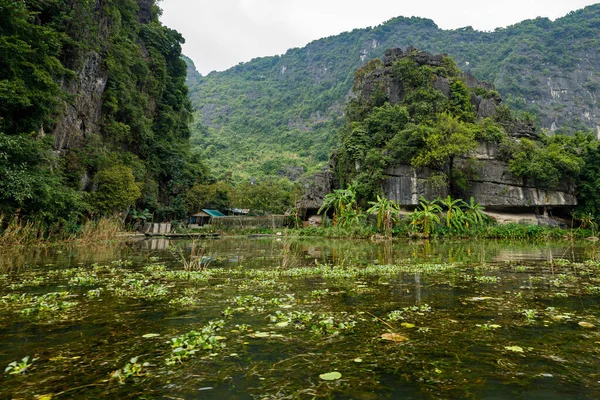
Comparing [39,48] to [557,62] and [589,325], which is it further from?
[557,62]

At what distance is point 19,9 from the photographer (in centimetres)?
1379

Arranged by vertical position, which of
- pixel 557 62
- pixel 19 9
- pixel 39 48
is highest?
pixel 557 62

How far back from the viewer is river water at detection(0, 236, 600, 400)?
185 centimetres

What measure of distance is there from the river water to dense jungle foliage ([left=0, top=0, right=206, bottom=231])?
1189 cm

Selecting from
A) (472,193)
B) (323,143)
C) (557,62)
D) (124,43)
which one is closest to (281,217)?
(472,193)

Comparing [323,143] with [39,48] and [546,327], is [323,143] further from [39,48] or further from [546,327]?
[546,327]

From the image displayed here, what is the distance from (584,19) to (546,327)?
4501 inches

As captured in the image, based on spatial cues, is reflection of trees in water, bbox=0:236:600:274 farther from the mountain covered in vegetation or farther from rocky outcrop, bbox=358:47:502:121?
the mountain covered in vegetation

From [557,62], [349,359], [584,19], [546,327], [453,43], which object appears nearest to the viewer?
[349,359]

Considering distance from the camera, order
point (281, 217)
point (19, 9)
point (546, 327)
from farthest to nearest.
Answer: point (281, 217), point (19, 9), point (546, 327)

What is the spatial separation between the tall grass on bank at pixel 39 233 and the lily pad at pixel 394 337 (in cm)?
1355

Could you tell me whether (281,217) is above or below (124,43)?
below

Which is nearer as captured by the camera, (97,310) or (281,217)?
(97,310)

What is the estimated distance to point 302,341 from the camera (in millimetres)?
2629
